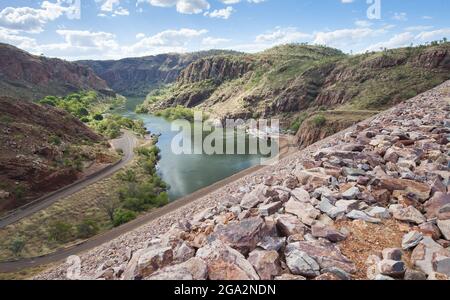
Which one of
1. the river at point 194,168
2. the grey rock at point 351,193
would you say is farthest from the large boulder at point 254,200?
the river at point 194,168

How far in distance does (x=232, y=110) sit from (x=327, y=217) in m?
89.4

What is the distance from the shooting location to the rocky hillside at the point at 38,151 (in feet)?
118

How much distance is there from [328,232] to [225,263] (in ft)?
6.86

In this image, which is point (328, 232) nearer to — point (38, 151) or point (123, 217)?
point (123, 217)

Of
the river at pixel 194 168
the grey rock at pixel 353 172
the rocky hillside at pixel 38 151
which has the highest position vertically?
the grey rock at pixel 353 172

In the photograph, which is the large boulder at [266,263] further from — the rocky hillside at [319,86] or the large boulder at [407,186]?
the rocky hillside at [319,86]

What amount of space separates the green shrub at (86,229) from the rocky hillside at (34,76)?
3545 inches

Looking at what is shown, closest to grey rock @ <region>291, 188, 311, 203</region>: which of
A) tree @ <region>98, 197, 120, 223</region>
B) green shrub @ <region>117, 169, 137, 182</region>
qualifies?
tree @ <region>98, 197, 120, 223</region>

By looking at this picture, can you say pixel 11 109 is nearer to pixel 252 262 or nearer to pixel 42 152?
pixel 42 152

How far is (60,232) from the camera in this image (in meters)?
28.5

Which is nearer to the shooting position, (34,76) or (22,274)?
(22,274)

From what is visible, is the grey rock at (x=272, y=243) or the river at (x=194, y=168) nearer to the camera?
the grey rock at (x=272, y=243)

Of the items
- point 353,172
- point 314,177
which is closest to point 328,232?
point 314,177

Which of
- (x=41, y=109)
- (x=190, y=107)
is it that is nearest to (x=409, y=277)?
(x=41, y=109)
